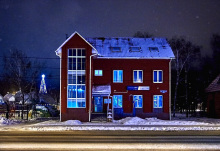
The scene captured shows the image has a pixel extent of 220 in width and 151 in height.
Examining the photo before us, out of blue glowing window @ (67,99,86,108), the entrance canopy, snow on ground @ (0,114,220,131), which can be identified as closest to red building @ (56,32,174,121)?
the entrance canopy

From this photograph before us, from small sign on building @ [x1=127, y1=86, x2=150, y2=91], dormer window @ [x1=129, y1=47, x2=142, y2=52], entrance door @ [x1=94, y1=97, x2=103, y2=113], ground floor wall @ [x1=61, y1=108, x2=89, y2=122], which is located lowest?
ground floor wall @ [x1=61, y1=108, x2=89, y2=122]

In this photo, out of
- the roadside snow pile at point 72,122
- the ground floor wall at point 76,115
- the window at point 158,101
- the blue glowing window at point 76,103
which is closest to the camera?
A: the roadside snow pile at point 72,122

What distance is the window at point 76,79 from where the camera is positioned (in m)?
41.0

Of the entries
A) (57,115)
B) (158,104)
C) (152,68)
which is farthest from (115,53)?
(57,115)

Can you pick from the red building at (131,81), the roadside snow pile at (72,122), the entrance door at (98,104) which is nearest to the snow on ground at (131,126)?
the roadside snow pile at (72,122)

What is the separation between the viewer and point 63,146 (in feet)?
57.0

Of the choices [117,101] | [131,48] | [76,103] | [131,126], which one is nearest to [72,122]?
[76,103]

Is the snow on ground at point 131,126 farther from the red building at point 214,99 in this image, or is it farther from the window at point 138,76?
the red building at point 214,99

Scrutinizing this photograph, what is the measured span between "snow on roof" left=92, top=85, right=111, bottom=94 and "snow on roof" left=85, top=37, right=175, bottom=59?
140 inches

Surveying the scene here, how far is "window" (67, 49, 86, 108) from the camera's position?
1615 inches

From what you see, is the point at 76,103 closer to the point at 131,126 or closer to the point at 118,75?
the point at 118,75

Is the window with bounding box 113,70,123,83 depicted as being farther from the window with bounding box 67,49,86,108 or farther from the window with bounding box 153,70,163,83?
the window with bounding box 67,49,86,108

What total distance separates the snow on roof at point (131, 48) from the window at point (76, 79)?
145 inches

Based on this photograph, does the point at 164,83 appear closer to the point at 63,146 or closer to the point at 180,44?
the point at 180,44
